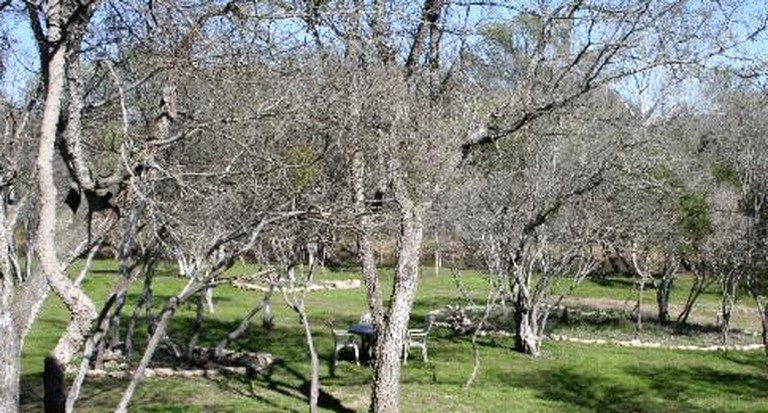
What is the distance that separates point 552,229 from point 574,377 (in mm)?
5547

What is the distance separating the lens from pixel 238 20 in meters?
6.48

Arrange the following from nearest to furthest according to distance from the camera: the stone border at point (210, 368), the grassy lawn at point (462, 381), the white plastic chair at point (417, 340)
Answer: the grassy lawn at point (462, 381) < the stone border at point (210, 368) < the white plastic chair at point (417, 340)

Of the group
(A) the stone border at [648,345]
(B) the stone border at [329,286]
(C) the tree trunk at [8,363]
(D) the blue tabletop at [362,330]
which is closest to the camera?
(C) the tree trunk at [8,363]

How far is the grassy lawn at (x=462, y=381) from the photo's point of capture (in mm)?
13812

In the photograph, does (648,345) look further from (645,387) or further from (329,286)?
(329,286)

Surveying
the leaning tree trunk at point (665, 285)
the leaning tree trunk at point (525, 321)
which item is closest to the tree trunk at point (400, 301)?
the leaning tree trunk at point (525, 321)

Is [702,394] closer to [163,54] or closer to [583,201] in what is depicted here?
[583,201]

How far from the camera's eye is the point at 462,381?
54.6 feet

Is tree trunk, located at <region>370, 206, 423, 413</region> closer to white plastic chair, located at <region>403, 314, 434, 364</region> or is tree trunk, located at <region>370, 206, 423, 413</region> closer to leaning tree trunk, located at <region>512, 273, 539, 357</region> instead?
white plastic chair, located at <region>403, 314, 434, 364</region>

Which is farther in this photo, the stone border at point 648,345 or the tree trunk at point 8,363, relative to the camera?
the stone border at point 648,345

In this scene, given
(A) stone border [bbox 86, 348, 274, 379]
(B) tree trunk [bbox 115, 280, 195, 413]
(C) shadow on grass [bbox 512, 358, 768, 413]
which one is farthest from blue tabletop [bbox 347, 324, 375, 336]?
A: (B) tree trunk [bbox 115, 280, 195, 413]

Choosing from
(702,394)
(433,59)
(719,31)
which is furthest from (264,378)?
(719,31)

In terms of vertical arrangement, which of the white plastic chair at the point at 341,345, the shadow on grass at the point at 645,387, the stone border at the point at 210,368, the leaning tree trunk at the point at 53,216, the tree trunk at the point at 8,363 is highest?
the leaning tree trunk at the point at 53,216

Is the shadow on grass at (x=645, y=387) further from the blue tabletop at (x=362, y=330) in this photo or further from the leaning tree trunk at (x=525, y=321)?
the blue tabletop at (x=362, y=330)
